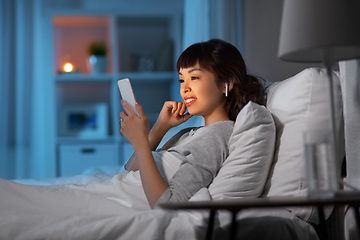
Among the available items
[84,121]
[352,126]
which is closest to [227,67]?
[352,126]

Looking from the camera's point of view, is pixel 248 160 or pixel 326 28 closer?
pixel 326 28

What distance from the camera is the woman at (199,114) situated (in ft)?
3.49

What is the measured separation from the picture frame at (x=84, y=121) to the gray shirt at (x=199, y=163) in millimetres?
2448

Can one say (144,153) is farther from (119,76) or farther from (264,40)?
(119,76)

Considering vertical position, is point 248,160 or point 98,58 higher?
point 98,58

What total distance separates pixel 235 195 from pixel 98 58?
2.76 m

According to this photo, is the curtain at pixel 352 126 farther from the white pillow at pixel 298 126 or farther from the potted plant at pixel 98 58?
the potted plant at pixel 98 58

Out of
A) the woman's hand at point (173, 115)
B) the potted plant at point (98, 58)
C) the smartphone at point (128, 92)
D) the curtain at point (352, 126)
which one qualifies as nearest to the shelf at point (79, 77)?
the potted plant at point (98, 58)

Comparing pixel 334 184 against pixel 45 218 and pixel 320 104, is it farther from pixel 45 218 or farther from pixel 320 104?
pixel 45 218

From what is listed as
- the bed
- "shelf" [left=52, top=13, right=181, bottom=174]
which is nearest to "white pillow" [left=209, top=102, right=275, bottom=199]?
the bed

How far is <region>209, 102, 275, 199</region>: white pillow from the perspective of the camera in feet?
3.40

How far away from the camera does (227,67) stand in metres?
1.35

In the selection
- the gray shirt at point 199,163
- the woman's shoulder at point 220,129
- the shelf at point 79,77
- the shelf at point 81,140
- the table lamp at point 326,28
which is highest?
the table lamp at point 326,28

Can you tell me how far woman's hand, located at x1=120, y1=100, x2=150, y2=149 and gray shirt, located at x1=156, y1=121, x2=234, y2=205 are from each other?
13cm
